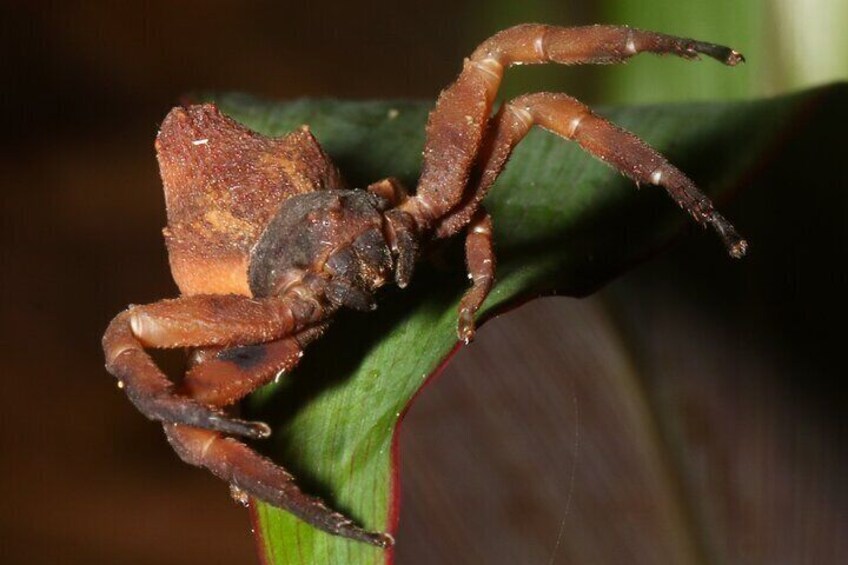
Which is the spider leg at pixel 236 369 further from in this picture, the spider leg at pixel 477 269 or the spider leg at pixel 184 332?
the spider leg at pixel 477 269

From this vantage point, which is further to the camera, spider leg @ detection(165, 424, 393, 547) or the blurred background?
the blurred background

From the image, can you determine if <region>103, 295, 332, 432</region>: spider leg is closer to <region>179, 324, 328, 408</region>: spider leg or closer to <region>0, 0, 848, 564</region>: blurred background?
<region>179, 324, 328, 408</region>: spider leg

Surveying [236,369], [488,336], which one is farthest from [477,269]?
[236,369]

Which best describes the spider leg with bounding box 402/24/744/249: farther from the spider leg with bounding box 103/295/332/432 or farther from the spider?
the spider leg with bounding box 103/295/332/432

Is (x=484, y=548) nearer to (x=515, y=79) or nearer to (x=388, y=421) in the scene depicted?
(x=388, y=421)

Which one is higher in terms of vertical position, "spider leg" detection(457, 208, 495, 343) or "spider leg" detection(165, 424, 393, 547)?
"spider leg" detection(457, 208, 495, 343)

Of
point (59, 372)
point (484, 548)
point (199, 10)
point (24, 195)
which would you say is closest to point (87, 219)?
point (24, 195)

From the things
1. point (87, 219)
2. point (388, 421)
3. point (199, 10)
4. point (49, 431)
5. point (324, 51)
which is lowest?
point (49, 431)

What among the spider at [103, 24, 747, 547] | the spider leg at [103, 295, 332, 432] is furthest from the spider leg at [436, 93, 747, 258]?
the spider leg at [103, 295, 332, 432]
